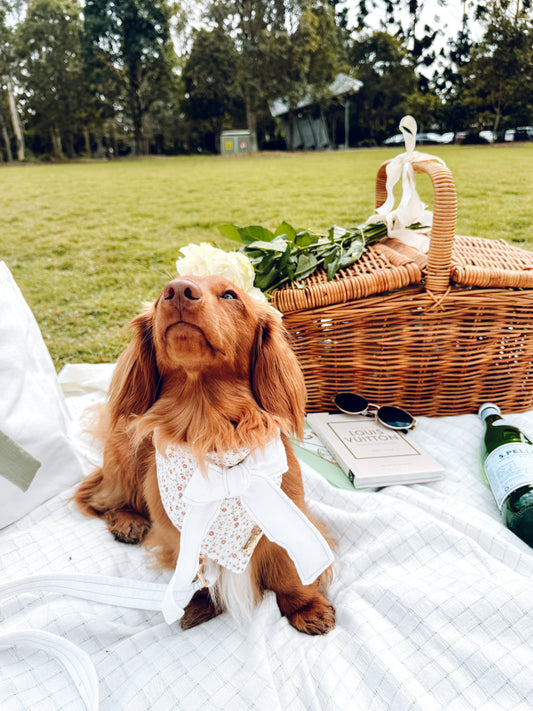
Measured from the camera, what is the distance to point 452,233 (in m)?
1.58

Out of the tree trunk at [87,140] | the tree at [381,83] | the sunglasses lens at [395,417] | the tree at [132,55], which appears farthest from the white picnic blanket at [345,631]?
the tree trunk at [87,140]

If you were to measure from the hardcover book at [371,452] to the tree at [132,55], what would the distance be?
306 inches

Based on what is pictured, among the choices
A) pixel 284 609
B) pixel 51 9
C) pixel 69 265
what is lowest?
pixel 284 609

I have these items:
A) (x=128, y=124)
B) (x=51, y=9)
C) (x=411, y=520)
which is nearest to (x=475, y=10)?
(x=411, y=520)

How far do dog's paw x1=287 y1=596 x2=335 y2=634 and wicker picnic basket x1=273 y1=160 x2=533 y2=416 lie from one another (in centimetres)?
86

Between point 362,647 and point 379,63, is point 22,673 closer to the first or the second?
point 362,647

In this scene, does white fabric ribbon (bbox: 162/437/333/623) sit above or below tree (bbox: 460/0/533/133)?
below

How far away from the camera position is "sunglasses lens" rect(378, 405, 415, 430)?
1.73m

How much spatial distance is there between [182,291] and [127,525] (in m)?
0.83

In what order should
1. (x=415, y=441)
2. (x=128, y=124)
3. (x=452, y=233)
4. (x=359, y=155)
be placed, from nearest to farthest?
(x=452, y=233) → (x=415, y=441) → (x=359, y=155) → (x=128, y=124)

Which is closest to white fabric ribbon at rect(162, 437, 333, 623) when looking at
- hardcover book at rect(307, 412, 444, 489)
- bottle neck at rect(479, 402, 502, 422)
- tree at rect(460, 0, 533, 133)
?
hardcover book at rect(307, 412, 444, 489)

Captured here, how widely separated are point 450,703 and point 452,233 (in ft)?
4.11

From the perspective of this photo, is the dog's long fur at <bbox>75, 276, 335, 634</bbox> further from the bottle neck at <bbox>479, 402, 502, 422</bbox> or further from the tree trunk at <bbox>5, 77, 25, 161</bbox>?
the tree trunk at <bbox>5, 77, 25, 161</bbox>

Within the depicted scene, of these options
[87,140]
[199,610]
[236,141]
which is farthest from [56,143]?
[199,610]
